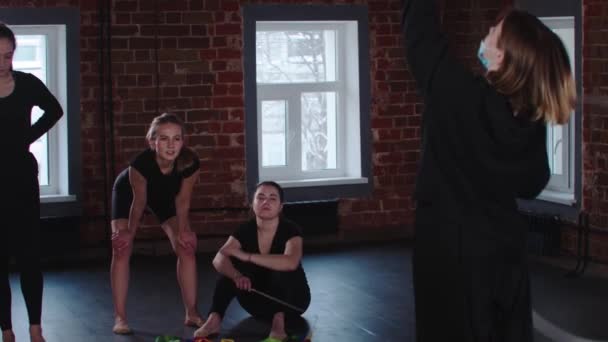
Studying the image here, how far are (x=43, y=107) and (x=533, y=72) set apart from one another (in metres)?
3.25

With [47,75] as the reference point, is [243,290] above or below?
below

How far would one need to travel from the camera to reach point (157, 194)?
5.37 m

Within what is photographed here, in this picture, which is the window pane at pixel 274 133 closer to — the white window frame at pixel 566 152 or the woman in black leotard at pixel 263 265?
the white window frame at pixel 566 152

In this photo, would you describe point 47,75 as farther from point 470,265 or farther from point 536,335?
point 470,265

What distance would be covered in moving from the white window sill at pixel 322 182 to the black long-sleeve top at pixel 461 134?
5881 millimetres

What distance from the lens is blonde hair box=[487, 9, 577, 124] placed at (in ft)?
7.45

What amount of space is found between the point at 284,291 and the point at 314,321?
329 millimetres

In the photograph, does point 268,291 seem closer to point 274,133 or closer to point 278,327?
point 278,327

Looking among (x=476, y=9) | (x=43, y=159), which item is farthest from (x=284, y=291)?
(x=476, y=9)

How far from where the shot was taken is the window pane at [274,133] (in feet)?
27.5

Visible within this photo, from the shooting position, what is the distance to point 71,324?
567cm

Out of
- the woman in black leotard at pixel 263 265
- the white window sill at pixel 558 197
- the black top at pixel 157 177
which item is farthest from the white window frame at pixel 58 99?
the white window sill at pixel 558 197

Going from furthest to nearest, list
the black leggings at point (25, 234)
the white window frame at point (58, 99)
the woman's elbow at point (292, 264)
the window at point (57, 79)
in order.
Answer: the white window frame at point (58, 99)
the window at point (57, 79)
the woman's elbow at point (292, 264)
the black leggings at point (25, 234)

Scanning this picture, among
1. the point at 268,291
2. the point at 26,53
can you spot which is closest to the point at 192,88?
the point at 26,53
